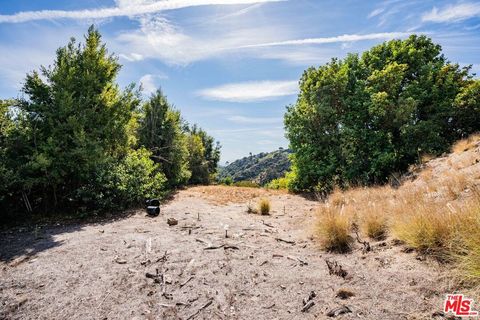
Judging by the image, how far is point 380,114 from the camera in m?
13.1

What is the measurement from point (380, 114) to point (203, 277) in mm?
12835

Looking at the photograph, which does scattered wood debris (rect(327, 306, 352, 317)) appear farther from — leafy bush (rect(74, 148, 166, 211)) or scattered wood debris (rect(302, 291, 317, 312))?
leafy bush (rect(74, 148, 166, 211))

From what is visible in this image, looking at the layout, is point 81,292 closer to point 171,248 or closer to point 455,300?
point 171,248

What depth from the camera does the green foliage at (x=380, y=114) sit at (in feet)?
43.8

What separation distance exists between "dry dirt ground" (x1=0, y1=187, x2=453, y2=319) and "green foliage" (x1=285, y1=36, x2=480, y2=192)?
8972 mm

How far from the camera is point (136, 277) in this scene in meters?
4.25

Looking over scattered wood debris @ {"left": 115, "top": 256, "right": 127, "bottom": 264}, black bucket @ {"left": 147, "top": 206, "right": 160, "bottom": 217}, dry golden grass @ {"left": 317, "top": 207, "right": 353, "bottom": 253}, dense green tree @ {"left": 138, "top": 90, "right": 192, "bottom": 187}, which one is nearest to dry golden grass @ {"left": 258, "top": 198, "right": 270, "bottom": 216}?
black bucket @ {"left": 147, "top": 206, "right": 160, "bottom": 217}

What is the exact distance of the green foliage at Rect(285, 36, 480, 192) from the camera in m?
13.3

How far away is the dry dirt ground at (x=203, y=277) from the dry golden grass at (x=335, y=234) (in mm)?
247

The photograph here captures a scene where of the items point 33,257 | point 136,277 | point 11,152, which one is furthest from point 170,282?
point 11,152

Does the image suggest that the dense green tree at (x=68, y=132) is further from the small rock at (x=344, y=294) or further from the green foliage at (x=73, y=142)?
the small rock at (x=344, y=294)

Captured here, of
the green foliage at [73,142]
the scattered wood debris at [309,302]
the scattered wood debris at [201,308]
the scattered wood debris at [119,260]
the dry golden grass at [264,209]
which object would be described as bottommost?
the scattered wood debris at [201,308]

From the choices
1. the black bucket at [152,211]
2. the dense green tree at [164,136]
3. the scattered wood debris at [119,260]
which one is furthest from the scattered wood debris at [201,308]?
the dense green tree at [164,136]

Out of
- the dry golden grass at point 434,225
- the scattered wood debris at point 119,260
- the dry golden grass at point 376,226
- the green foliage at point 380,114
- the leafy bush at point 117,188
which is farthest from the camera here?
the green foliage at point 380,114
